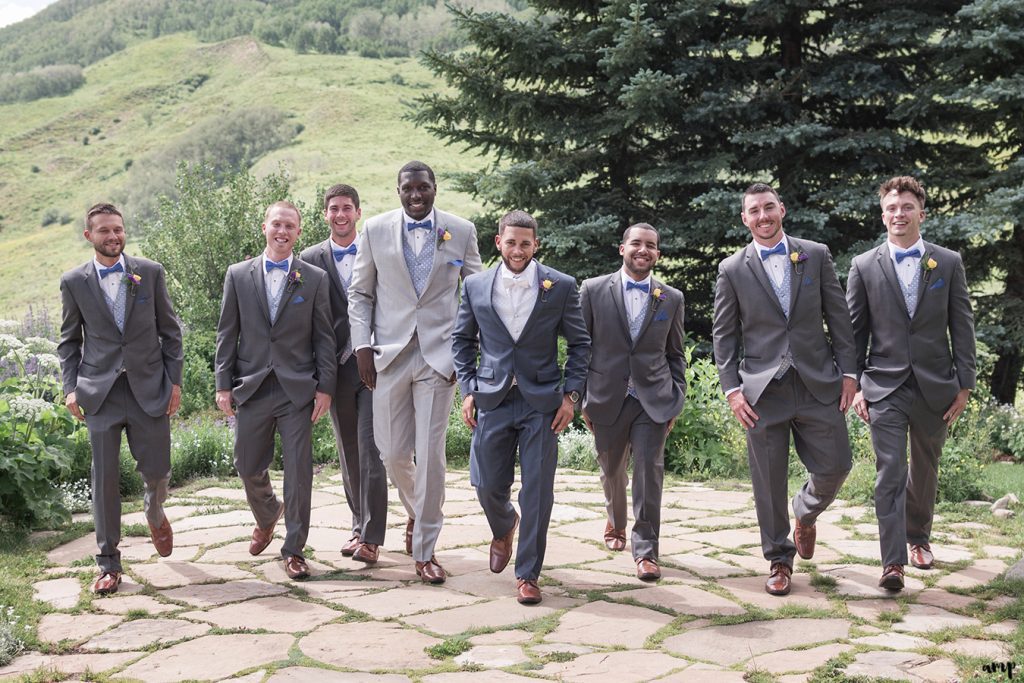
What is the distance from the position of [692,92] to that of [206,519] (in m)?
8.44

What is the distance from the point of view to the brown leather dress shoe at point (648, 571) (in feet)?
18.8

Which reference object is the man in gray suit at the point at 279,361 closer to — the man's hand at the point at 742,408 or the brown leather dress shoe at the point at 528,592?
the brown leather dress shoe at the point at 528,592

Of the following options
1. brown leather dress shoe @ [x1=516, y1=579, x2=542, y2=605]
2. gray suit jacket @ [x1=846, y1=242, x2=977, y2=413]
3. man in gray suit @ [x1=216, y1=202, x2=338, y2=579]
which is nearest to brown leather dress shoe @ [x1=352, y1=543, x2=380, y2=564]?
man in gray suit @ [x1=216, y1=202, x2=338, y2=579]

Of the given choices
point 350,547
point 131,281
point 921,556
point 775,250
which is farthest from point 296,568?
point 921,556

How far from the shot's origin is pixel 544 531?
5.42m

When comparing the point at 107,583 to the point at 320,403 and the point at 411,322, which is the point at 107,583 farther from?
the point at 411,322

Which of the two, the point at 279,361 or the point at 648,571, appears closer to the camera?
the point at 648,571

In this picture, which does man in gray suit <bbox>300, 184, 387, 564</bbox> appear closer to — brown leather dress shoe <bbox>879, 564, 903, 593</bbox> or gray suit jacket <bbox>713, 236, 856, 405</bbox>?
gray suit jacket <bbox>713, 236, 856, 405</bbox>

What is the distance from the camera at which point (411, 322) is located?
592 centimetres

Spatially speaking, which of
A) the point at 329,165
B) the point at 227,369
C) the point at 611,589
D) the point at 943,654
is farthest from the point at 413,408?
the point at 329,165

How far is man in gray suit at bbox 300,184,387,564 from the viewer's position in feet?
20.1

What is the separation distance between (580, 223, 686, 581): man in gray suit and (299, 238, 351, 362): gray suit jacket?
1435 millimetres

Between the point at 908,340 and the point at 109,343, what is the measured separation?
14.1 feet

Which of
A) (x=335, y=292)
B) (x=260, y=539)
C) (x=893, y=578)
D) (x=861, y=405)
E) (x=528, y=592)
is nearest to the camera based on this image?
(x=528, y=592)
